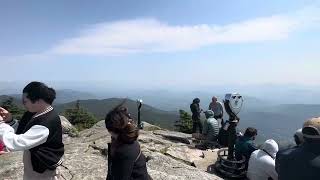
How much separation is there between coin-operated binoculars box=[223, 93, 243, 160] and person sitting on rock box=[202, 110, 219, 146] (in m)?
2.76

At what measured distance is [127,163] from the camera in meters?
4.09

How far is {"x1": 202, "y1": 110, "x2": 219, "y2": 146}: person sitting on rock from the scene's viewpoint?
45.3 ft

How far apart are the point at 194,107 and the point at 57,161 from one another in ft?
41.8

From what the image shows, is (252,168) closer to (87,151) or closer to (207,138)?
(87,151)

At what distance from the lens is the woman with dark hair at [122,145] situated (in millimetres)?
4070

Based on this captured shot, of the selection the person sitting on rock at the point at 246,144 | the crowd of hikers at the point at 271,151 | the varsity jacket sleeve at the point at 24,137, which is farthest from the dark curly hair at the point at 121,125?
the person sitting on rock at the point at 246,144

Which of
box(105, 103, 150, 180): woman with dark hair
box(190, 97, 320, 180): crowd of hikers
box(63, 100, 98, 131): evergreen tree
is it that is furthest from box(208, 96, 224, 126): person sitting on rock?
box(105, 103, 150, 180): woman with dark hair

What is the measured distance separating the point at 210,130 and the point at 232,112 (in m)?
3.14

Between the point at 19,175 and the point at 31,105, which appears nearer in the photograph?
the point at 31,105

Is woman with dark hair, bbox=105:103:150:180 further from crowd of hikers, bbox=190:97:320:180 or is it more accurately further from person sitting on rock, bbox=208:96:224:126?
person sitting on rock, bbox=208:96:224:126

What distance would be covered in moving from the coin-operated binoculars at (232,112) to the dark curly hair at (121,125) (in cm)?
679

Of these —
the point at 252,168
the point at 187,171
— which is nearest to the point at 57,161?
the point at 187,171

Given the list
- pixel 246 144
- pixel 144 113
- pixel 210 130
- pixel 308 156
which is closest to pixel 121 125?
pixel 308 156

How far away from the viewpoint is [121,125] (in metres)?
4.06
